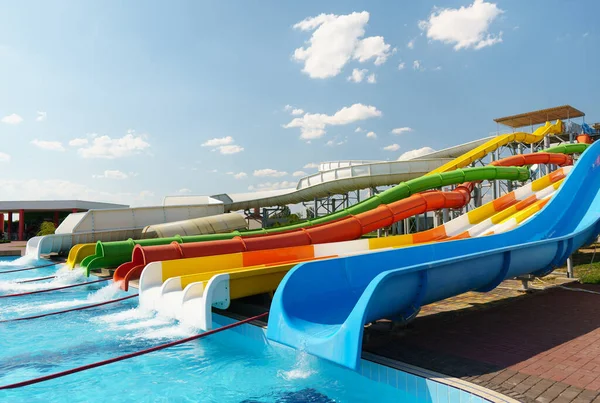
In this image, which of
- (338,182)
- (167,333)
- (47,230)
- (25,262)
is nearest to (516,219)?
(167,333)

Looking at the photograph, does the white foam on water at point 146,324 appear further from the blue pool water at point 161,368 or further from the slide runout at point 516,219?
the slide runout at point 516,219

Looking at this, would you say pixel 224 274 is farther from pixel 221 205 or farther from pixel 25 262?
pixel 221 205

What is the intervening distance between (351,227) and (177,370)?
7.91m

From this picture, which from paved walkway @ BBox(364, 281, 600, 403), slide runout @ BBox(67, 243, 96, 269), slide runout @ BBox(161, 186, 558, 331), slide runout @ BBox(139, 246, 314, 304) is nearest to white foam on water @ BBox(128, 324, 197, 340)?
slide runout @ BBox(161, 186, 558, 331)

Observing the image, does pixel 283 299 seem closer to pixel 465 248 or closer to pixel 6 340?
pixel 465 248

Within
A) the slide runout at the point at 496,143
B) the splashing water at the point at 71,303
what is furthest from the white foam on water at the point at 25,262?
the slide runout at the point at 496,143

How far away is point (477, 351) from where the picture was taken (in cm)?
497

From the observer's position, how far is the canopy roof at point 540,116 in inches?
897

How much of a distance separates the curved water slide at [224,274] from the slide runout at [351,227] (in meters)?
1.26

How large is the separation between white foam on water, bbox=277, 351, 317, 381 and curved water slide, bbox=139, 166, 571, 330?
1788 millimetres

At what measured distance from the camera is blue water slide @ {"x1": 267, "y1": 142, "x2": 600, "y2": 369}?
4309 millimetres

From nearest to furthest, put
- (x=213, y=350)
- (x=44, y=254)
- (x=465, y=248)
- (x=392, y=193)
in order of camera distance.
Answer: (x=213, y=350)
(x=465, y=248)
(x=392, y=193)
(x=44, y=254)

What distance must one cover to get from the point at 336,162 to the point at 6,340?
2131cm

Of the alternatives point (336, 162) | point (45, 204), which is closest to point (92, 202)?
point (45, 204)
